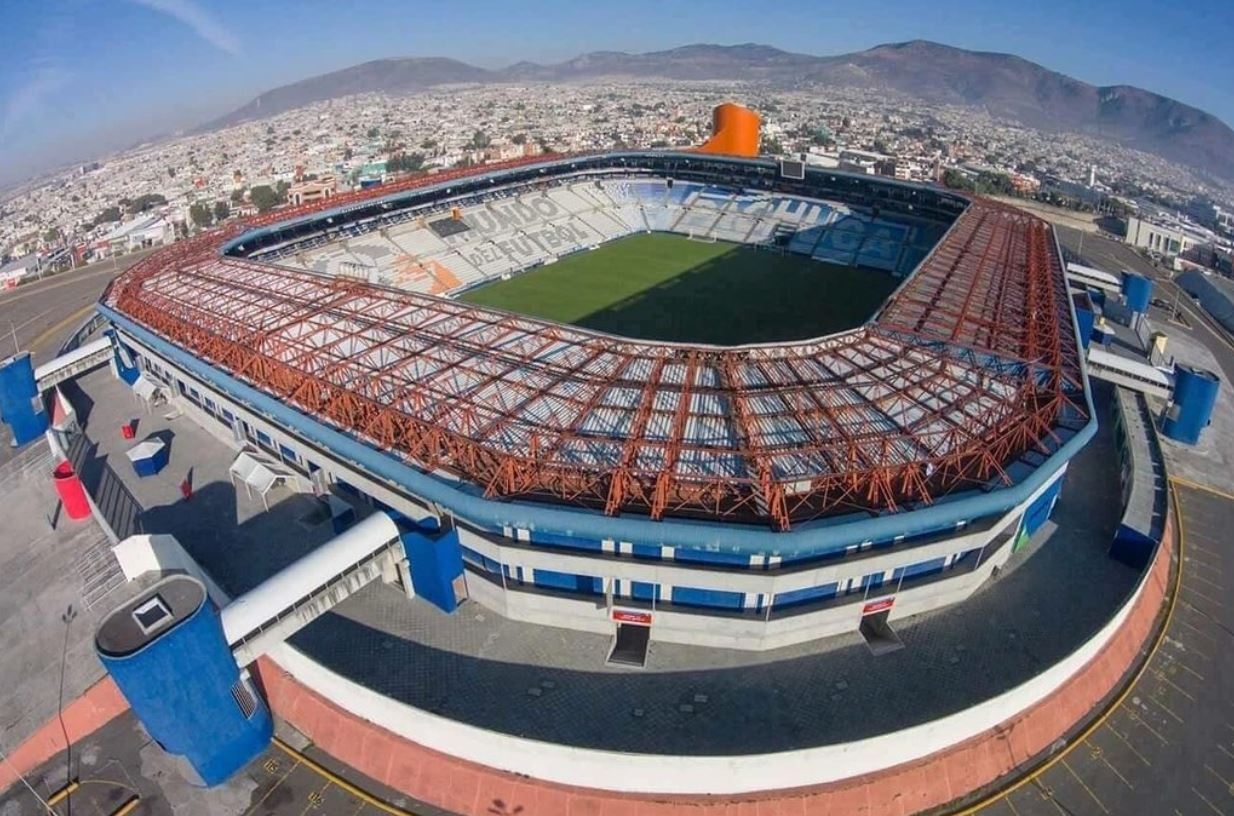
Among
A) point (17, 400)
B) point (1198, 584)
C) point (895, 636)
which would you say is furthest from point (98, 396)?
point (1198, 584)

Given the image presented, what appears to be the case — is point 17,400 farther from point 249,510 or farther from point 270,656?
point 270,656

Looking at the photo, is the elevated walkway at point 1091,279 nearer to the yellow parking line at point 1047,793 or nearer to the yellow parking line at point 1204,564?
the yellow parking line at point 1204,564

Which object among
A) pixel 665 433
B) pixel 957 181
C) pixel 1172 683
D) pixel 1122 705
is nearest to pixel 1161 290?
pixel 957 181

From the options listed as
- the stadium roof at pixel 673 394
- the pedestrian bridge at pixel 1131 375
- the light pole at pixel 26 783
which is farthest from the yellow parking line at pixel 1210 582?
the light pole at pixel 26 783

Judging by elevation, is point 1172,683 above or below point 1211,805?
above

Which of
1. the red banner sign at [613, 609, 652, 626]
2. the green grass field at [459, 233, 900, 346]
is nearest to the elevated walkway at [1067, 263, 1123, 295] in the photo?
the green grass field at [459, 233, 900, 346]

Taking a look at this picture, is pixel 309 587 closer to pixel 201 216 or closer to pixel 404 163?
pixel 201 216
